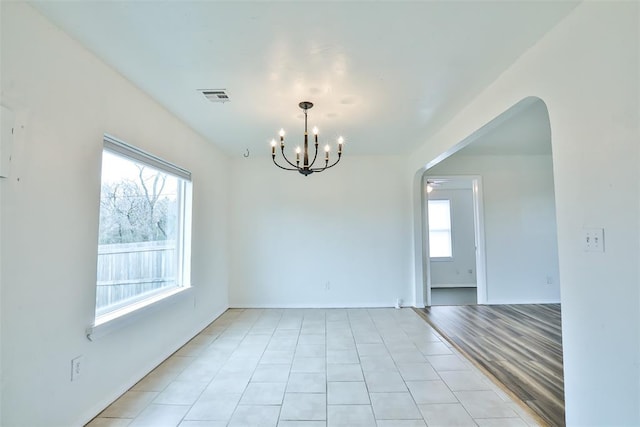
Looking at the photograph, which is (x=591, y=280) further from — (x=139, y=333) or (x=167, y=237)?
(x=167, y=237)

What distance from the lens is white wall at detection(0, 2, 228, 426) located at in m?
1.50

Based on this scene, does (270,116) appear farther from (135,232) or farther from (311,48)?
(135,232)

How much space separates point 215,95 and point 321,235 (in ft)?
9.14

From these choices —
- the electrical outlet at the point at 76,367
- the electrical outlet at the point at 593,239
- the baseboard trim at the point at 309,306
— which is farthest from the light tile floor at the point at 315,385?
the electrical outlet at the point at 593,239

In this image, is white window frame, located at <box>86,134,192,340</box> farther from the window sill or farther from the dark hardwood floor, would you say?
the dark hardwood floor

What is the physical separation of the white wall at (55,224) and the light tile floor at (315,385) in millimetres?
370

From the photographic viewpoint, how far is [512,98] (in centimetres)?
212

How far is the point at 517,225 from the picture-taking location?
4.97 m

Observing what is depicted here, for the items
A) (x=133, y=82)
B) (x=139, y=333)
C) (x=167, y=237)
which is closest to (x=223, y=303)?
(x=167, y=237)

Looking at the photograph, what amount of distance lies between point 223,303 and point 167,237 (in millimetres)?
1765

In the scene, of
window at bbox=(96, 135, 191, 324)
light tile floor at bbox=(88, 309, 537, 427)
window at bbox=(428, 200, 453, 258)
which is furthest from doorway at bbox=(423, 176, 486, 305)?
window at bbox=(96, 135, 191, 324)

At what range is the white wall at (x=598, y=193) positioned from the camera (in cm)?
131

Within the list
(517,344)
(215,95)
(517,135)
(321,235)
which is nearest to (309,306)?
(321,235)

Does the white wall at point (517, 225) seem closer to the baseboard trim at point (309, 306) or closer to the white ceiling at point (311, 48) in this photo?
the baseboard trim at point (309, 306)
